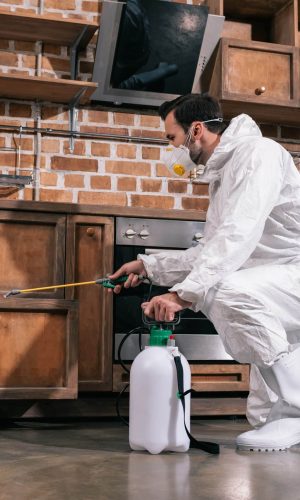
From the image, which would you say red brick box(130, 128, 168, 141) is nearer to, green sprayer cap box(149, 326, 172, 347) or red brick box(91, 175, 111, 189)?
red brick box(91, 175, 111, 189)

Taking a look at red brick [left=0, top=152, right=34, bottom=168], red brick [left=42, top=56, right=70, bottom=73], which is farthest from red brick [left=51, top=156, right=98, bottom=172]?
red brick [left=42, top=56, right=70, bottom=73]

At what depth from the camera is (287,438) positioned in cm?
209

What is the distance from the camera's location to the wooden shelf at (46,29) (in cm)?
343

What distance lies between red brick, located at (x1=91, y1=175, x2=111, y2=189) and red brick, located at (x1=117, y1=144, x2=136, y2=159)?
150 millimetres

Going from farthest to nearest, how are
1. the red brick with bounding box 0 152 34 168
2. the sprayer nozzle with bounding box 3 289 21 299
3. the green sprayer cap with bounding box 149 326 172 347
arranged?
1. the red brick with bounding box 0 152 34 168
2. the sprayer nozzle with bounding box 3 289 21 299
3. the green sprayer cap with bounding box 149 326 172 347

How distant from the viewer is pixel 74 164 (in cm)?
365

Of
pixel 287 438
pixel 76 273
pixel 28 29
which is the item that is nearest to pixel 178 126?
pixel 76 273

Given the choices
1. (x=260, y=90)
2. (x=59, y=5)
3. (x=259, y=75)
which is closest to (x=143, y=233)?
(x=260, y=90)

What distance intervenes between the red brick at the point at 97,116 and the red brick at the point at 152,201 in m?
0.43

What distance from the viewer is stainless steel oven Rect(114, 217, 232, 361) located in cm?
295

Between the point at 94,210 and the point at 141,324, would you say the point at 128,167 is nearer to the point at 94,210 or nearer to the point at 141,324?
the point at 94,210

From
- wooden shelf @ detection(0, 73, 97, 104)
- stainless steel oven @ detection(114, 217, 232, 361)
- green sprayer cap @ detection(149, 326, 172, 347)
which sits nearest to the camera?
green sprayer cap @ detection(149, 326, 172, 347)

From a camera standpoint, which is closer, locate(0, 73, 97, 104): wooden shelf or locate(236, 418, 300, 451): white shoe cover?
locate(236, 418, 300, 451): white shoe cover

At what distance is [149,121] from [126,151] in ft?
0.71
